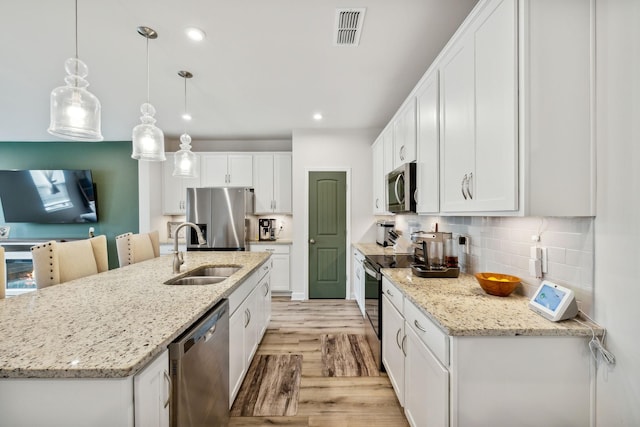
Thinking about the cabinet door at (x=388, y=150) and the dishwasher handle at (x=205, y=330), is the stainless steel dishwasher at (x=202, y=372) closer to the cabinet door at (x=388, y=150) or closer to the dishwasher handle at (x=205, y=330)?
the dishwasher handle at (x=205, y=330)

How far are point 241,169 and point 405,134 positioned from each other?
3.09 metres

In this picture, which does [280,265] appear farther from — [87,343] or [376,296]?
[87,343]

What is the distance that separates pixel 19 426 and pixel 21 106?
4.25 m

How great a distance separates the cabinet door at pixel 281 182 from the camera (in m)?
4.72

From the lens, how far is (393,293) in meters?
1.93

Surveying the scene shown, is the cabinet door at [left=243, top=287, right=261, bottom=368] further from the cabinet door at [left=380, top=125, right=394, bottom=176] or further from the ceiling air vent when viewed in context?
the ceiling air vent

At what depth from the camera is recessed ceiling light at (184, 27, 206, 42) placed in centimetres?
194

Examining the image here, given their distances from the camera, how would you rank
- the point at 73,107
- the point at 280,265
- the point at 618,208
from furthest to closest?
the point at 280,265
the point at 73,107
the point at 618,208

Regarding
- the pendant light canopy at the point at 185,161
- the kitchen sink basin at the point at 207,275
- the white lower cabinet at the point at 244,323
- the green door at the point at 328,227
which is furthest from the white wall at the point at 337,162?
the kitchen sink basin at the point at 207,275

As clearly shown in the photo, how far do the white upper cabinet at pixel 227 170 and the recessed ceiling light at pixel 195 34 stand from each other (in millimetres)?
2737

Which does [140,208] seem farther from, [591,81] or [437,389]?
[591,81]

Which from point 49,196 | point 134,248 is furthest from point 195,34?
point 49,196

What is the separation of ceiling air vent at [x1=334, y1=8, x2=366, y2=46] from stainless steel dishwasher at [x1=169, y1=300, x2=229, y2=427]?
199cm

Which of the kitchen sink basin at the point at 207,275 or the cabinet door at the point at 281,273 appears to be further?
the cabinet door at the point at 281,273
